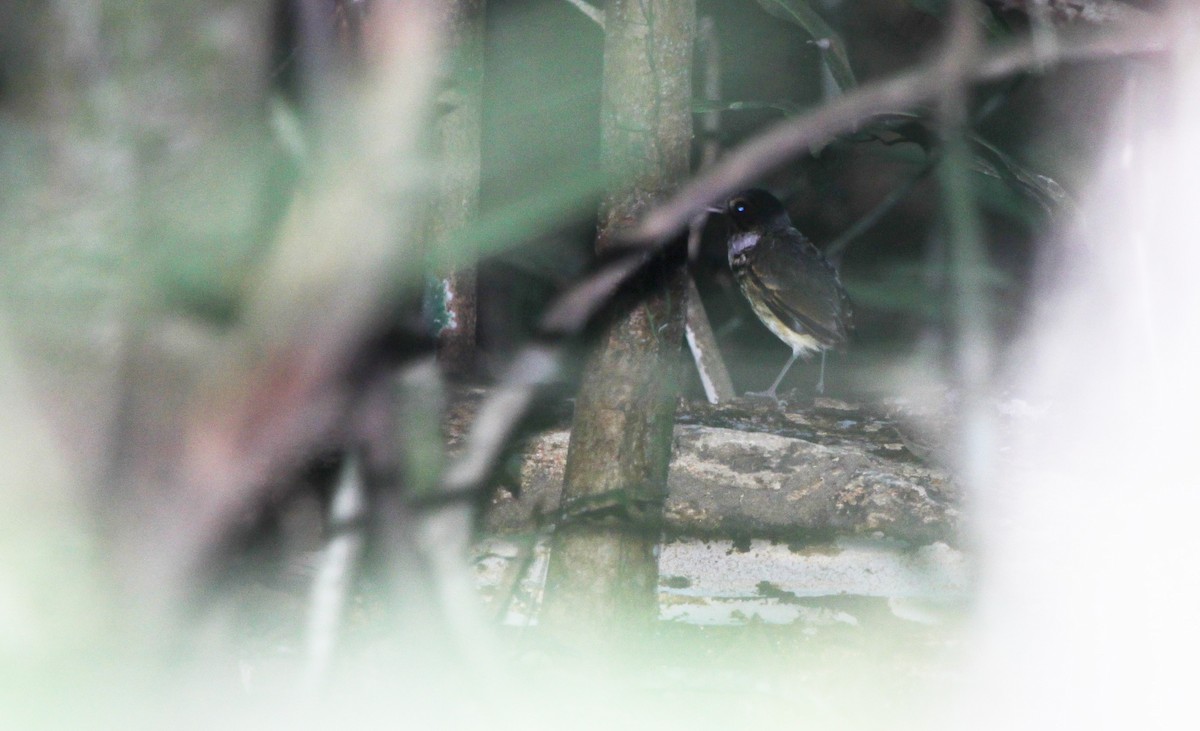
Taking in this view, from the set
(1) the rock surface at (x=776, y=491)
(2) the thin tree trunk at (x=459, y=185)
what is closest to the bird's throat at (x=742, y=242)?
(2) the thin tree trunk at (x=459, y=185)

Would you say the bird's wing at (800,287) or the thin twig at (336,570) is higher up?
the bird's wing at (800,287)

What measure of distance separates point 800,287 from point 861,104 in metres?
1.74

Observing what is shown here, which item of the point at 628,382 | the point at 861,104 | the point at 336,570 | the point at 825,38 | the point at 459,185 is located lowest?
the point at 336,570

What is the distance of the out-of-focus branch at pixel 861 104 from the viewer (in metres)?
1.15

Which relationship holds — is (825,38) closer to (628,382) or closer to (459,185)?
(628,382)

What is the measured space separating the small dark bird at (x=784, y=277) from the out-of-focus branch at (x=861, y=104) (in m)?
1.41

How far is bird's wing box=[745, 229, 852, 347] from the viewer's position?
282cm

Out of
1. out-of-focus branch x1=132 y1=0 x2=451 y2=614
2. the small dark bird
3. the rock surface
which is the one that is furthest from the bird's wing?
out-of-focus branch x1=132 y1=0 x2=451 y2=614

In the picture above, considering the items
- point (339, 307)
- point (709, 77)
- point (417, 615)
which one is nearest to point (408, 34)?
point (339, 307)

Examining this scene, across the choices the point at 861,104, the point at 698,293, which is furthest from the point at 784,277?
the point at 861,104

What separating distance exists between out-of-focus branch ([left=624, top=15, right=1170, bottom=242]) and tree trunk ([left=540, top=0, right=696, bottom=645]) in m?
0.09

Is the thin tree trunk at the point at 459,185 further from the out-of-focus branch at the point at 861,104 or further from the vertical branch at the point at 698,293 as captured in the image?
the out-of-focus branch at the point at 861,104

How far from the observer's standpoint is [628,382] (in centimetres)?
150

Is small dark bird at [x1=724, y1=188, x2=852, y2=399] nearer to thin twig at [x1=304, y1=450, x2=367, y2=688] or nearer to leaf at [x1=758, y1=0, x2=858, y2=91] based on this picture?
leaf at [x1=758, y1=0, x2=858, y2=91]
